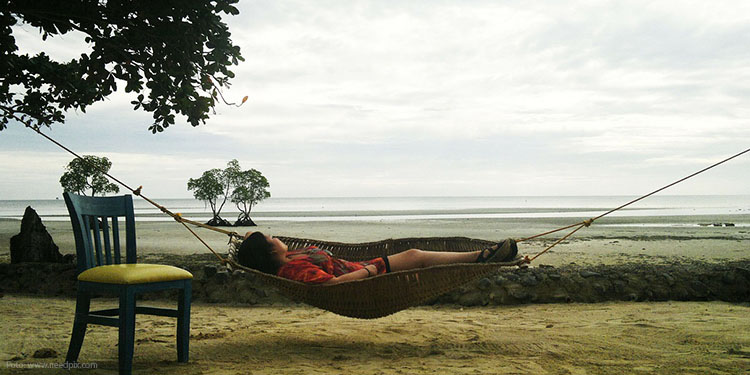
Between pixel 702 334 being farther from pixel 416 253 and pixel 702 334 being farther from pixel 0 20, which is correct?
pixel 0 20

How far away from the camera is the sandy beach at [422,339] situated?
10.1 feet

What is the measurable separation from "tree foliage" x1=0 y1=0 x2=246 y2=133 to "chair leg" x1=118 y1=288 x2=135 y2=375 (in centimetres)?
224

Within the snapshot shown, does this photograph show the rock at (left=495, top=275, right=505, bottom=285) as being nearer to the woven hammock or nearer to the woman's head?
the woven hammock

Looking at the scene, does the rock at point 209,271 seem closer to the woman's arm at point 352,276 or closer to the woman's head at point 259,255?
the woman's head at point 259,255

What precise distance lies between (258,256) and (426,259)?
1240 millimetres

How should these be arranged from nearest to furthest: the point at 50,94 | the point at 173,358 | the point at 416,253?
the point at 173,358, the point at 416,253, the point at 50,94

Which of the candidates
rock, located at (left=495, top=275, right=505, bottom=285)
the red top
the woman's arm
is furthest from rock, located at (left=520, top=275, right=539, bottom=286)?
the woman's arm

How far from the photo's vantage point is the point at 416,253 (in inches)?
160

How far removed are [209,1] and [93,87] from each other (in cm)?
157

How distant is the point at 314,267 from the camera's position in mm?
3555

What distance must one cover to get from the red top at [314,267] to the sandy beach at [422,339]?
1.57ft

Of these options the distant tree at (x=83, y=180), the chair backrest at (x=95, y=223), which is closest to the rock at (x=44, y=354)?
the chair backrest at (x=95, y=223)

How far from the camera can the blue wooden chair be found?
2748mm

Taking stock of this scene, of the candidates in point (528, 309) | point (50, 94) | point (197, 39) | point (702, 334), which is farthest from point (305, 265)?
point (50, 94)
